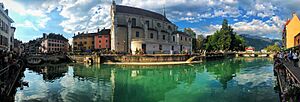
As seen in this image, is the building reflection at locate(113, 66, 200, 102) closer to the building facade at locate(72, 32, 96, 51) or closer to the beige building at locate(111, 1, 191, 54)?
the beige building at locate(111, 1, 191, 54)

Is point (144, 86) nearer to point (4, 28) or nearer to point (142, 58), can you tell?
point (4, 28)

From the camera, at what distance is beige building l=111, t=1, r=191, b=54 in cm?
6231

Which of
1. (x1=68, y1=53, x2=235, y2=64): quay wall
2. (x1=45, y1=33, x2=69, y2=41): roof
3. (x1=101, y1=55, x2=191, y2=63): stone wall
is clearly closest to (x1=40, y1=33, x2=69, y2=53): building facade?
(x1=45, y1=33, x2=69, y2=41): roof

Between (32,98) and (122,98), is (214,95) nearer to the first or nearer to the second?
(122,98)

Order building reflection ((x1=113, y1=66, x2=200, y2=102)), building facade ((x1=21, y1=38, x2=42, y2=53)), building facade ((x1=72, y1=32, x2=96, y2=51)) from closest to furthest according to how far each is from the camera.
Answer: building reflection ((x1=113, y1=66, x2=200, y2=102)) < building facade ((x1=72, y1=32, x2=96, y2=51)) < building facade ((x1=21, y1=38, x2=42, y2=53))

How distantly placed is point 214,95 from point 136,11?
5687 cm

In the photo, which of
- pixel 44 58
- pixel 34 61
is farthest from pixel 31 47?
pixel 34 61

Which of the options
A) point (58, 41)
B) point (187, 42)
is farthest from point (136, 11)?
point (58, 41)

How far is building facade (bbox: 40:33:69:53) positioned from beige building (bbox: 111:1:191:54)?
48.8 m

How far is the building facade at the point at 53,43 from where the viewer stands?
103750mm

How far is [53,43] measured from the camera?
352ft

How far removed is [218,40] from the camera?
96.6m

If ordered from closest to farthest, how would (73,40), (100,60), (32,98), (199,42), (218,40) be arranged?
(32,98) → (100,60) → (73,40) → (218,40) → (199,42)

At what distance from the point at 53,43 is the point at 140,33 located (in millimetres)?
56310
